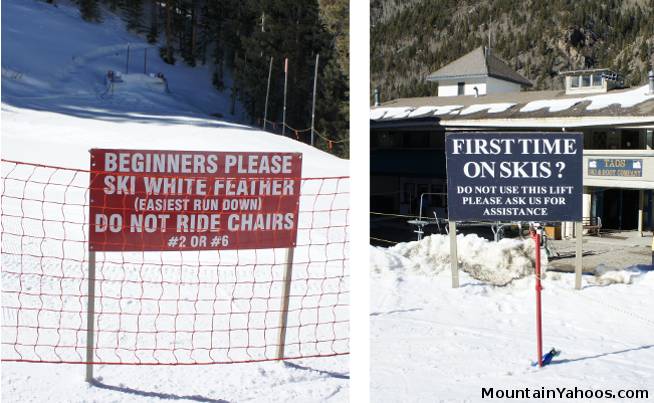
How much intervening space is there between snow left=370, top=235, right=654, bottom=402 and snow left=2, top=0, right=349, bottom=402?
54cm

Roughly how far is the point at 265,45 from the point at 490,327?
3.95 meters

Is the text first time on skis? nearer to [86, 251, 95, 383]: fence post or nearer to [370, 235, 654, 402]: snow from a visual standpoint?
[370, 235, 654, 402]: snow

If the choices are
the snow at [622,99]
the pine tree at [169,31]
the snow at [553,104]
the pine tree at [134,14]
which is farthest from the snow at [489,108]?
the pine tree at [169,31]

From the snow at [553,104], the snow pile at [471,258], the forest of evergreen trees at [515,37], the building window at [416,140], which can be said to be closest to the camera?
the snow pile at [471,258]

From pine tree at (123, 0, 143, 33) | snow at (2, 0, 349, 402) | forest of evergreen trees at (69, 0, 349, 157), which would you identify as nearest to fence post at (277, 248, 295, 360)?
snow at (2, 0, 349, 402)

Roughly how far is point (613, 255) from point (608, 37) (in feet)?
122

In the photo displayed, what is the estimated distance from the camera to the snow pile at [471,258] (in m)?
6.91

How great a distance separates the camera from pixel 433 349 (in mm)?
4641

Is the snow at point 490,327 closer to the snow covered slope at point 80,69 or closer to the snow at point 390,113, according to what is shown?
the snow covered slope at point 80,69

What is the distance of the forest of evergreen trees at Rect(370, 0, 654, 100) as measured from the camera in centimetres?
2535

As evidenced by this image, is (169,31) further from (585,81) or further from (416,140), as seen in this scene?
(585,81)

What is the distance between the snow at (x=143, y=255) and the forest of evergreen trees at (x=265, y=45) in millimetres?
337

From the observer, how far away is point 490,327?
5.25 metres

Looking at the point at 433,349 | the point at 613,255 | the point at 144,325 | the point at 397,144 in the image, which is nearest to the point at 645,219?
the point at 613,255
